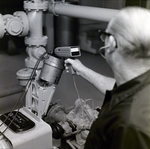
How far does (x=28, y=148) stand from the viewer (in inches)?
52.1

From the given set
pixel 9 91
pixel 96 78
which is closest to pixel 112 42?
pixel 96 78

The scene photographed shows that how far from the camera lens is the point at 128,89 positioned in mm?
774

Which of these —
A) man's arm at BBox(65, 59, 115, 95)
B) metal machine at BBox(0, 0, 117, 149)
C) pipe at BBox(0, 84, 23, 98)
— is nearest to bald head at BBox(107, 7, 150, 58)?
man's arm at BBox(65, 59, 115, 95)

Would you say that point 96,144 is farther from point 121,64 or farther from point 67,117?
point 67,117

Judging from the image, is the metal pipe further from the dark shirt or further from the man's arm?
the dark shirt

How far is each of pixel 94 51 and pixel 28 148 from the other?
3.02 metres

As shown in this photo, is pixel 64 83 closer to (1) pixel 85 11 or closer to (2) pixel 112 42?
(1) pixel 85 11

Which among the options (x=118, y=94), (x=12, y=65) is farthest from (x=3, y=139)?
(x=12, y=65)

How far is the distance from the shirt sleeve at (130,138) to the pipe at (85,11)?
3.25ft

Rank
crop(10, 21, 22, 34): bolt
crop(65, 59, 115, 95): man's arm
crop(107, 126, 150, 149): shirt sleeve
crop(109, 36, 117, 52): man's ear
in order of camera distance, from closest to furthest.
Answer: crop(107, 126, 150, 149): shirt sleeve → crop(109, 36, 117, 52): man's ear → crop(65, 59, 115, 95): man's arm → crop(10, 21, 22, 34): bolt

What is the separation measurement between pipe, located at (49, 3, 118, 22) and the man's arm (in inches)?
15.7

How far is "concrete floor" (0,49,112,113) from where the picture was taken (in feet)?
8.27

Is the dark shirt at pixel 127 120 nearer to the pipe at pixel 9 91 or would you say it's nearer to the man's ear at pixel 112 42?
the man's ear at pixel 112 42

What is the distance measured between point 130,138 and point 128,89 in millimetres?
168
